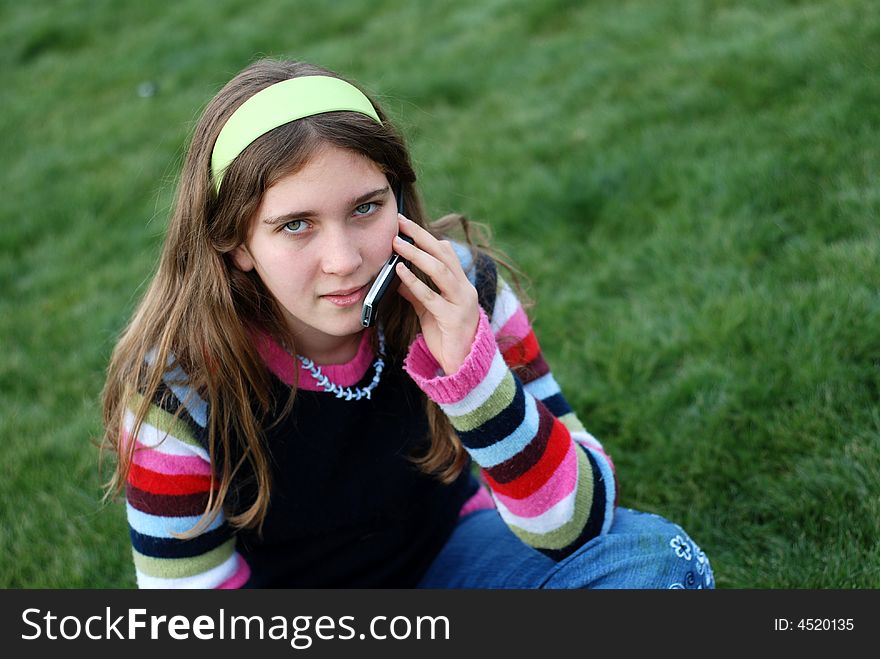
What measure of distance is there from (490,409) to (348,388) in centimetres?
42

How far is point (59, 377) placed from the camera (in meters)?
4.01

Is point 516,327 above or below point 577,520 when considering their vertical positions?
above

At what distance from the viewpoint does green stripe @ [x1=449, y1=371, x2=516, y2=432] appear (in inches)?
78.0

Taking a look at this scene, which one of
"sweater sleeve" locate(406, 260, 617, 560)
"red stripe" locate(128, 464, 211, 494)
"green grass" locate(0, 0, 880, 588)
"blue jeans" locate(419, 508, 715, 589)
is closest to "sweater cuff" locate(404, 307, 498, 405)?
"sweater sleeve" locate(406, 260, 617, 560)

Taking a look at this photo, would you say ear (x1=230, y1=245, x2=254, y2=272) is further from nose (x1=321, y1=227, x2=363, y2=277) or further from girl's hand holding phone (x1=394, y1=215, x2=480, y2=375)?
girl's hand holding phone (x1=394, y1=215, x2=480, y2=375)

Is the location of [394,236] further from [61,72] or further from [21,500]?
[61,72]

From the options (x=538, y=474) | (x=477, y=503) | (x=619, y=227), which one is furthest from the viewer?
(x=619, y=227)

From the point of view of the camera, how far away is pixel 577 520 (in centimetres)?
211

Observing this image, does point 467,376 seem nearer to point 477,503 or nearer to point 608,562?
point 608,562

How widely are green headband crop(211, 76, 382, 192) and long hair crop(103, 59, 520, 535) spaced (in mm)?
21

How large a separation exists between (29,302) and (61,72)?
2942 mm

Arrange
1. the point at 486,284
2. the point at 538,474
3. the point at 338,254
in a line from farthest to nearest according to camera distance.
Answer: the point at 486,284
the point at 538,474
the point at 338,254

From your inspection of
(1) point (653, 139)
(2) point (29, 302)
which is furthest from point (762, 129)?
(2) point (29, 302)

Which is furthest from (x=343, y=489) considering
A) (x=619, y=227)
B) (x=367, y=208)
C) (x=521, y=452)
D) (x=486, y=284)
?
(x=619, y=227)
